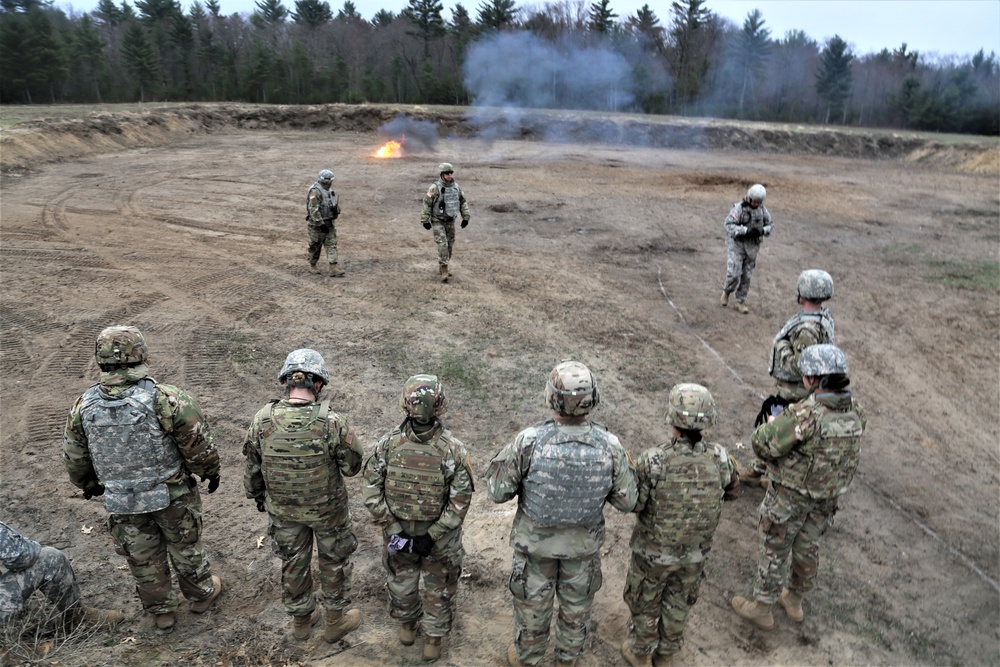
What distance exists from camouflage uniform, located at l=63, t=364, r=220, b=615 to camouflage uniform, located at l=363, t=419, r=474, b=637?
1.32 m

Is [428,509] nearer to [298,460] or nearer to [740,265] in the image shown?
[298,460]

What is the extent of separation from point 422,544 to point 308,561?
2.92 ft

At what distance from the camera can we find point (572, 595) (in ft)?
12.9

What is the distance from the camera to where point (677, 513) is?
3.87m

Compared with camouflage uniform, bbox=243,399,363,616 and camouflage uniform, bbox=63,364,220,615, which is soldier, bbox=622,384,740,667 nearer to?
camouflage uniform, bbox=243,399,363,616

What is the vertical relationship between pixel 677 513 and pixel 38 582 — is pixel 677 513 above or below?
above

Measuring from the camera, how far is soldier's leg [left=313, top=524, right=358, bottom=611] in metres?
4.25

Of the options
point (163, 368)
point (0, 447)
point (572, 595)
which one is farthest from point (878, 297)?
point (0, 447)

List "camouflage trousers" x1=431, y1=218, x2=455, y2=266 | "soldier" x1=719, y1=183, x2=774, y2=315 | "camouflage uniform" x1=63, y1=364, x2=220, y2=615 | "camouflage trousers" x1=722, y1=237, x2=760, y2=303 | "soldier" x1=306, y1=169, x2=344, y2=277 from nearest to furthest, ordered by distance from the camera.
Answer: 1. "camouflage uniform" x1=63, y1=364, x2=220, y2=615
2. "soldier" x1=719, y1=183, x2=774, y2=315
3. "camouflage trousers" x1=722, y1=237, x2=760, y2=303
4. "soldier" x1=306, y1=169, x2=344, y2=277
5. "camouflage trousers" x1=431, y1=218, x2=455, y2=266

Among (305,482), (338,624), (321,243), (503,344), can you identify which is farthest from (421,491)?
(321,243)

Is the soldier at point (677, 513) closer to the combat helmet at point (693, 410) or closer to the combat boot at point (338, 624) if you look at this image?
the combat helmet at point (693, 410)

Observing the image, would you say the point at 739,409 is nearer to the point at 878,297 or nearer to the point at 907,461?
the point at 907,461

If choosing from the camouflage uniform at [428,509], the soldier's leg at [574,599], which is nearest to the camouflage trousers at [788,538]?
the soldier's leg at [574,599]

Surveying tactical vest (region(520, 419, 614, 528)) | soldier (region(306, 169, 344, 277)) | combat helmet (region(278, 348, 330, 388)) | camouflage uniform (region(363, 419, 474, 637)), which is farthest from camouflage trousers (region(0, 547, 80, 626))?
soldier (region(306, 169, 344, 277))
